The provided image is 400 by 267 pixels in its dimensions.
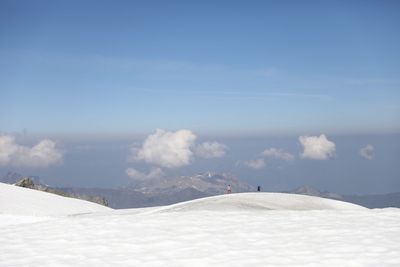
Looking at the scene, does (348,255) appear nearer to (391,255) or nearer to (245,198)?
(391,255)

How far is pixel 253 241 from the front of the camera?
44.9 ft

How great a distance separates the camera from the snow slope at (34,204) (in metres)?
28.0

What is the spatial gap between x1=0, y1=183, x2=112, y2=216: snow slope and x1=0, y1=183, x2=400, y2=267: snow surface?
35.2ft

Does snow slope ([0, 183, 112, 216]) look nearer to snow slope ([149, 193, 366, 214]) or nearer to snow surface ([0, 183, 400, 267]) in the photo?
snow slope ([149, 193, 366, 214])

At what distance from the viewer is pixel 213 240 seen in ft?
45.5

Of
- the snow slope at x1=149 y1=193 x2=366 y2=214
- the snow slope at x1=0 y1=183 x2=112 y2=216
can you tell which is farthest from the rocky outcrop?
the snow slope at x1=149 y1=193 x2=366 y2=214

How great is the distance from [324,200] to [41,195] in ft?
66.8

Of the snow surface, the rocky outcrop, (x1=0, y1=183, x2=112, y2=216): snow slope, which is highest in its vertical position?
the rocky outcrop

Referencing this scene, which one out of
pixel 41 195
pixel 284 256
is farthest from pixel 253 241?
pixel 41 195

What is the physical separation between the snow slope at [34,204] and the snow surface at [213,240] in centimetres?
1074

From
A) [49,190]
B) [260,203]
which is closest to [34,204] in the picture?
[260,203]

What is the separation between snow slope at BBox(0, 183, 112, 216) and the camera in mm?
28047

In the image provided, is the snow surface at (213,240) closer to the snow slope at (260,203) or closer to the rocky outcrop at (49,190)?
the snow slope at (260,203)

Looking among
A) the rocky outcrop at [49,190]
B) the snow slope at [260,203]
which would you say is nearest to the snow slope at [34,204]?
the snow slope at [260,203]
